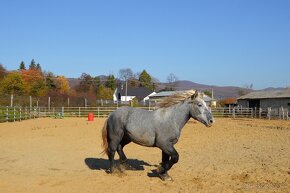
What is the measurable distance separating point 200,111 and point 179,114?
48cm

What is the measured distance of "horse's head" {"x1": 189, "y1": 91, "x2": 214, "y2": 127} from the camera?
25.4 feet

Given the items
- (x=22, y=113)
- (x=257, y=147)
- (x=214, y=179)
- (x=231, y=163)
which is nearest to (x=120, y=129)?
(x=214, y=179)

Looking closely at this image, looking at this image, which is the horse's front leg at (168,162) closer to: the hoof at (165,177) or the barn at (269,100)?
the hoof at (165,177)

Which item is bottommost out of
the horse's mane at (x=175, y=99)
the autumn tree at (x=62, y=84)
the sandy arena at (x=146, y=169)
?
the sandy arena at (x=146, y=169)

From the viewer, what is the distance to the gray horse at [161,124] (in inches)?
301

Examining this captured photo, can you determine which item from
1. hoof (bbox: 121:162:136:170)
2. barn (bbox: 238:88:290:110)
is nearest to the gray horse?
hoof (bbox: 121:162:136:170)

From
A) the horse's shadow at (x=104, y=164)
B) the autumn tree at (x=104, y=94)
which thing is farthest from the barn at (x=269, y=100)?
the autumn tree at (x=104, y=94)

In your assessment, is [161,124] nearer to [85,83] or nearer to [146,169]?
[146,169]

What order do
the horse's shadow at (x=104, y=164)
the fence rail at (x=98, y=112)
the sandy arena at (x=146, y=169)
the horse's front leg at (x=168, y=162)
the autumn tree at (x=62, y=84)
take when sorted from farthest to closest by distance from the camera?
the autumn tree at (x=62, y=84) → the fence rail at (x=98, y=112) → the horse's shadow at (x=104, y=164) → the horse's front leg at (x=168, y=162) → the sandy arena at (x=146, y=169)

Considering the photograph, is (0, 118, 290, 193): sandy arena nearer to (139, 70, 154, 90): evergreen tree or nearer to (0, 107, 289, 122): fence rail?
(0, 107, 289, 122): fence rail

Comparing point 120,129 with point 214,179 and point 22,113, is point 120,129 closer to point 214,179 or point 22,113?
point 214,179

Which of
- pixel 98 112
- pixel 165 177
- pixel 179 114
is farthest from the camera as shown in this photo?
pixel 98 112

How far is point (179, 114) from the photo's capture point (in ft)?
26.1

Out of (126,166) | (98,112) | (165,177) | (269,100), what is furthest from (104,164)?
(269,100)
